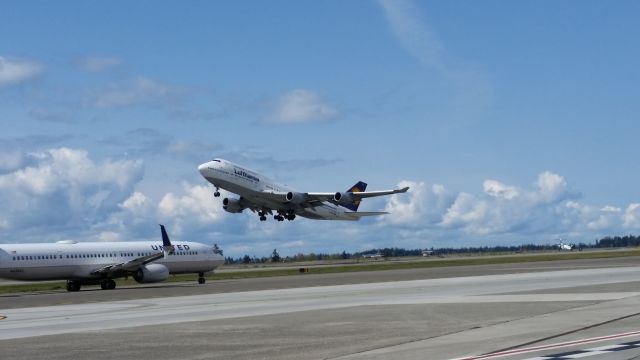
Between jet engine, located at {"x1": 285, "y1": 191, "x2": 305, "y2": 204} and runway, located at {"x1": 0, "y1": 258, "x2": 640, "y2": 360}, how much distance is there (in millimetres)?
38185

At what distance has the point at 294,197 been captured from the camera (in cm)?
7338

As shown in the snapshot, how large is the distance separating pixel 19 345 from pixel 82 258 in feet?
151

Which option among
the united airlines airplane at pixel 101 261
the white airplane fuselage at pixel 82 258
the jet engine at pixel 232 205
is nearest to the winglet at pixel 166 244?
the united airlines airplane at pixel 101 261

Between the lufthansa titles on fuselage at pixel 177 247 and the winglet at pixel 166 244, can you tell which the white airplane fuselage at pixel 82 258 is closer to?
the lufthansa titles on fuselage at pixel 177 247

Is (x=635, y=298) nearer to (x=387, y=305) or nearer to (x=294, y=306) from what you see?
(x=387, y=305)

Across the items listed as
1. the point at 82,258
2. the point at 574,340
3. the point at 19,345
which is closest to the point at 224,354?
the point at 19,345

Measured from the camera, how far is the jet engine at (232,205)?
76.6m

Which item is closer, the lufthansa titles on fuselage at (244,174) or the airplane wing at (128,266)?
the airplane wing at (128,266)

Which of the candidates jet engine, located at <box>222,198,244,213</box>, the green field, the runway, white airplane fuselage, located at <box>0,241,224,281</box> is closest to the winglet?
white airplane fuselage, located at <box>0,241,224,281</box>

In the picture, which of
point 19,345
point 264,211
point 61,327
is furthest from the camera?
point 264,211

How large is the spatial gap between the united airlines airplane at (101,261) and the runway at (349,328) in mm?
26713

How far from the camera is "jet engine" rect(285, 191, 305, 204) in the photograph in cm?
7296

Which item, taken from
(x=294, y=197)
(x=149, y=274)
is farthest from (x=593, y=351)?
(x=294, y=197)

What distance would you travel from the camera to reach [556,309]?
25047mm
